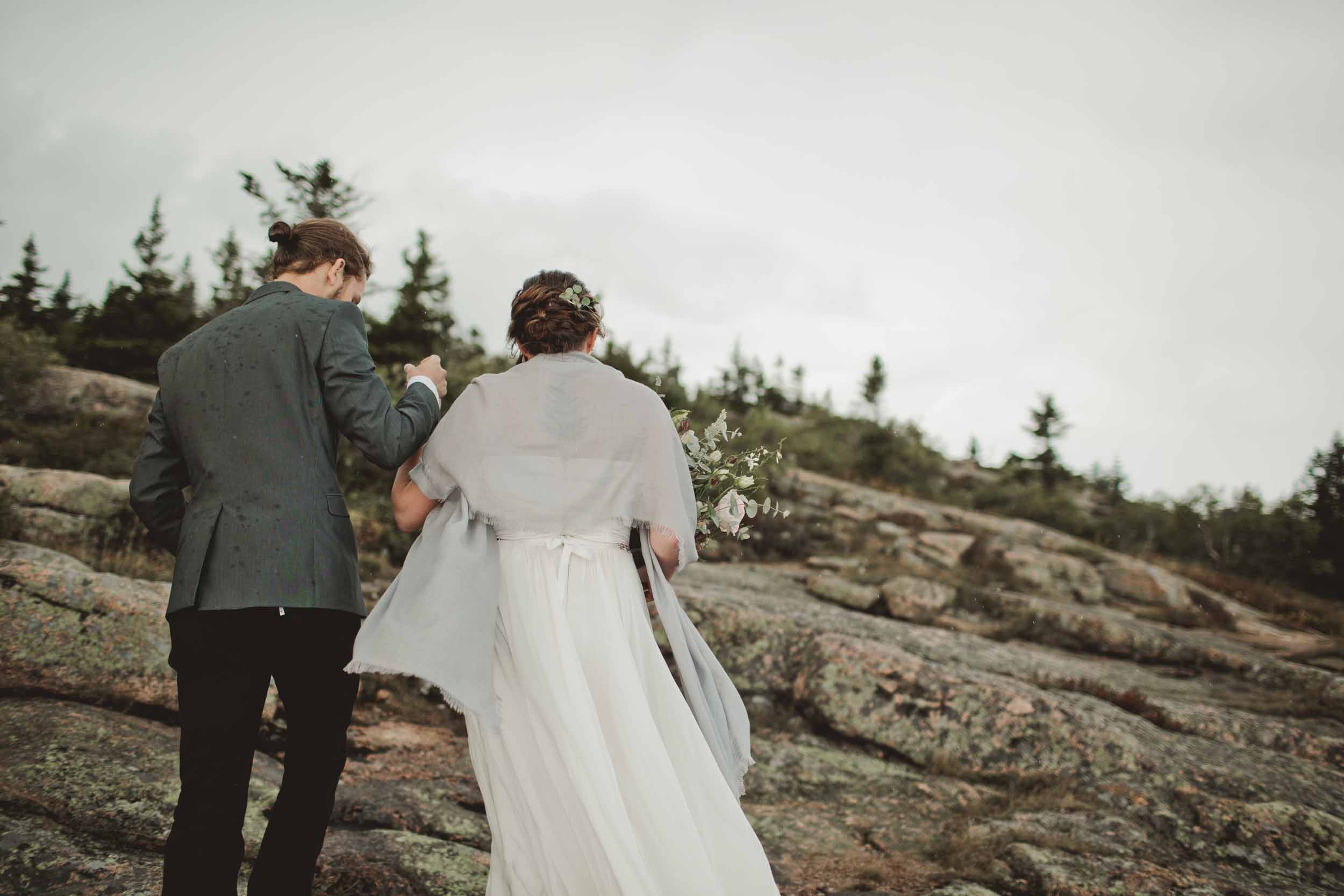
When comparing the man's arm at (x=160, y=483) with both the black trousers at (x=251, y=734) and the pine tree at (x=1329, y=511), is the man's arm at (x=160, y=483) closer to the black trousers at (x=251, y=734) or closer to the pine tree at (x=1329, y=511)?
the black trousers at (x=251, y=734)

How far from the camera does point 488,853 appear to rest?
3.67 meters

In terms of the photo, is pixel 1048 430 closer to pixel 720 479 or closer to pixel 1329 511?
pixel 1329 511

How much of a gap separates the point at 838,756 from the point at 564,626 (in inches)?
156

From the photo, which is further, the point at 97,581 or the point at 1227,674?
the point at 1227,674

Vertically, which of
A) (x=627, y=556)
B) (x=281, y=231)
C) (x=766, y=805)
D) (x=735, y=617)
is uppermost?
(x=281, y=231)

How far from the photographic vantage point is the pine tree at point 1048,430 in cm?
4053

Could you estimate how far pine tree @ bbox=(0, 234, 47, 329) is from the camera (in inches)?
1185

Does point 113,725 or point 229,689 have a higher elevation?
point 229,689

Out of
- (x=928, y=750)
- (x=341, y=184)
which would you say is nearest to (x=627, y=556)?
(x=928, y=750)

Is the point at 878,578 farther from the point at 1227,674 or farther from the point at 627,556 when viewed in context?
the point at 627,556

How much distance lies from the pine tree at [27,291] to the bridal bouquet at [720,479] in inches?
1427

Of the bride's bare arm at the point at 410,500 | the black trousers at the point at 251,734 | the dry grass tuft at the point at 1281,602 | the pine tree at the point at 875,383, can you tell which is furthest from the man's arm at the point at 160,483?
the pine tree at the point at 875,383

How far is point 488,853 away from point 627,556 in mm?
2010

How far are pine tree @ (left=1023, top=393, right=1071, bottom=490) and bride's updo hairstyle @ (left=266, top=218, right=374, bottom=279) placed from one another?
141 ft
